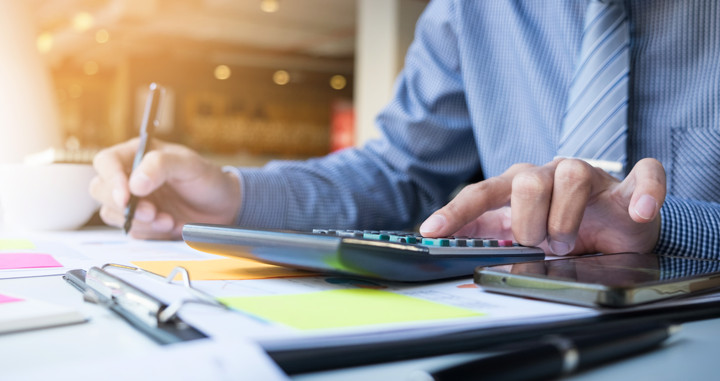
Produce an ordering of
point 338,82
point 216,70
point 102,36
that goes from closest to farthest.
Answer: point 102,36
point 216,70
point 338,82

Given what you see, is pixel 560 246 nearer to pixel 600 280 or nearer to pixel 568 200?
pixel 568 200

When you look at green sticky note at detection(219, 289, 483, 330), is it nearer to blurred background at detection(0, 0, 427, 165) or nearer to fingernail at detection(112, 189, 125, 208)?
fingernail at detection(112, 189, 125, 208)

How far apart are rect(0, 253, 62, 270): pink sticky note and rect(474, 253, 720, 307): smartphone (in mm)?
319

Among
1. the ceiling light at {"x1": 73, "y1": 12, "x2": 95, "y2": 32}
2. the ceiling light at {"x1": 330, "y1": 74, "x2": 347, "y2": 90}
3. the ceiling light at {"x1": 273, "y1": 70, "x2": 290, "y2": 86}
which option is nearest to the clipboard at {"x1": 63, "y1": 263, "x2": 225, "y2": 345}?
the ceiling light at {"x1": 73, "y1": 12, "x2": 95, "y2": 32}

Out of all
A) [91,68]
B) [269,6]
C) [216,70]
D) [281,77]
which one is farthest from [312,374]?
[91,68]

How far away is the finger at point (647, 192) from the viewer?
43 cm

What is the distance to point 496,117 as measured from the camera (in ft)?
2.97

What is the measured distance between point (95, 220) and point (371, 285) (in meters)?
0.67

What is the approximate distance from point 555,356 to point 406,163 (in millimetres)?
762

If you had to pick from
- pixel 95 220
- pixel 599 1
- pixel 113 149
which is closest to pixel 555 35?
pixel 599 1

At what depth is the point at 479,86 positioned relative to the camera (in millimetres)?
915

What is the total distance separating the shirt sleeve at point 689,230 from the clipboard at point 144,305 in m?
0.44

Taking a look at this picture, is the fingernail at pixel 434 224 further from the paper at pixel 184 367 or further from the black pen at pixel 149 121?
the black pen at pixel 149 121

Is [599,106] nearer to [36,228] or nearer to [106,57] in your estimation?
[36,228]
